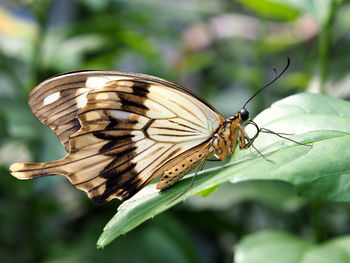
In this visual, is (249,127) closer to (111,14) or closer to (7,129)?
(7,129)

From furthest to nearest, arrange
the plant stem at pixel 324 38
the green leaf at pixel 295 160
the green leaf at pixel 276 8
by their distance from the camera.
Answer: the green leaf at pixel 276 8, the plant stem at pixel 324 38, the green leaf at pixel 295 160

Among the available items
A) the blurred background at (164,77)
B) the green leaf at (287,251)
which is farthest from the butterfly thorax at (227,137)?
the blurred background at (164,77)

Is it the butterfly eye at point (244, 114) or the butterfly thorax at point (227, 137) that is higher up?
the butterfly eye at point (244, 114)

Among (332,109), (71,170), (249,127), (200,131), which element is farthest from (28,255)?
(332,109)

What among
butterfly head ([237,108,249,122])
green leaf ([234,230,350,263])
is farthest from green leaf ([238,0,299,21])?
green leaf ([234,230,350,263])

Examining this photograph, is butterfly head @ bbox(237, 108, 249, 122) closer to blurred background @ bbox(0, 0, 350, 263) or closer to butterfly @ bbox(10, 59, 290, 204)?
butterfly @ bbox(10, 59, 290, 204)

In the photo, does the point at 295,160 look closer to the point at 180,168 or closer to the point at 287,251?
the point at 180,168

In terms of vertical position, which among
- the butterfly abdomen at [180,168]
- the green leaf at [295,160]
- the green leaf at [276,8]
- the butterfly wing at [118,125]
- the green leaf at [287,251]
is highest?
the green leaf at [276,8]

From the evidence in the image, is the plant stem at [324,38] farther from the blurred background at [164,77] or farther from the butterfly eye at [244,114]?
the butterfly eye at [244,114]
